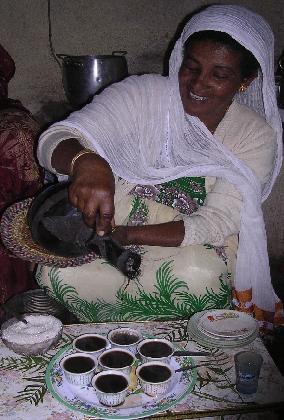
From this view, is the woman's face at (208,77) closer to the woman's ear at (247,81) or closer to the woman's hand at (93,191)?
the woman's ear at (247,81)

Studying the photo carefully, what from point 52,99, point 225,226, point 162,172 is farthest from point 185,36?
point 52,99

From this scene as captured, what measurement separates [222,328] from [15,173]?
4.15 feet

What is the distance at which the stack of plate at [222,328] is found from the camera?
Result: 5.18 ft

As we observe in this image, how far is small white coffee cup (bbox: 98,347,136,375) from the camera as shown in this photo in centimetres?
142

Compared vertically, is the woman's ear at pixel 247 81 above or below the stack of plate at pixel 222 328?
above

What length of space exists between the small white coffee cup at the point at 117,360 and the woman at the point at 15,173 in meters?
0.97

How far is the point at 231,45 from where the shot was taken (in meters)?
1.80

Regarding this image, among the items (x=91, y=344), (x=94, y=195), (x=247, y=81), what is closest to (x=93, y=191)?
(x=94, y=195)

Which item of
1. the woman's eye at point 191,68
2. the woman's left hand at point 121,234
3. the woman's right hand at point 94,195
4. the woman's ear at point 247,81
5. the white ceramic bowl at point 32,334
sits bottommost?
the white ceramic bowl at point 32,334

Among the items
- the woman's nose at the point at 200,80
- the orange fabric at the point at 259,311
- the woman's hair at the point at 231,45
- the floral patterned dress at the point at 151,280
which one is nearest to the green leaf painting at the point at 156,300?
the floral patterned dress at the point at 151,280

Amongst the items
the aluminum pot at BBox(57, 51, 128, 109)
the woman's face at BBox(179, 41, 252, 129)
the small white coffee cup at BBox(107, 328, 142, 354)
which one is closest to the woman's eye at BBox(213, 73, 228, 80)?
the woman's face at BBox(179, 41, 252, 129)

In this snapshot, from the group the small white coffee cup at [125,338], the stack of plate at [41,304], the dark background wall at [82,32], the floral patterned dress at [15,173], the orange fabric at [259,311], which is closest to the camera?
the small white coffee cup at [125,338]

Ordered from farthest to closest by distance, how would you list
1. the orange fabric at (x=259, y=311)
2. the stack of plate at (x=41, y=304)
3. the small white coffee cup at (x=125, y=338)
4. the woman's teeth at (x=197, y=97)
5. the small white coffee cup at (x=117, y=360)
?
the orange fabric at (x=259, y=311), the stack of plate at (x=41, y=304), the woman's teeth at (x=197, y=97), the small white coffee cup at (x=125, y=338), the small white coffee cup at (x=117, y=360)

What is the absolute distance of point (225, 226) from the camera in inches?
76.9
